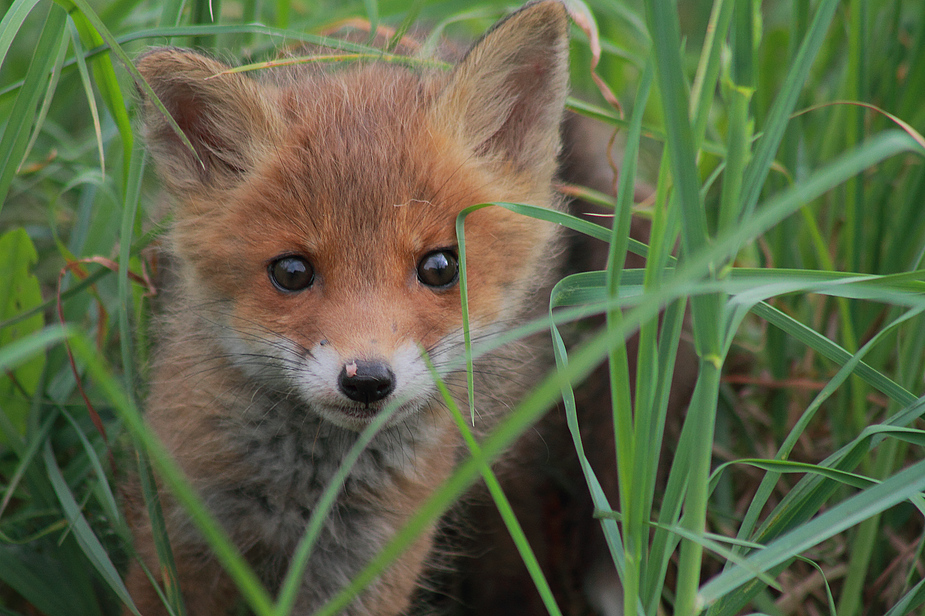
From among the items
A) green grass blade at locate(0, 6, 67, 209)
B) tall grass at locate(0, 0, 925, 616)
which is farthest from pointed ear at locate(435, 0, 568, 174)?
green grass blade at locate(0, 6, 67, 209)

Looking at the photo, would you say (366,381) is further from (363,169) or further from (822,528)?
(822,528)

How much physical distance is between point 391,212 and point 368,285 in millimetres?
193

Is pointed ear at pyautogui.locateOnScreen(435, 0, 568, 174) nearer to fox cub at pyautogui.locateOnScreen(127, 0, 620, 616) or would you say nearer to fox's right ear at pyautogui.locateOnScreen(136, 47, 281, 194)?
fox cub at pyautogui.locateOnScreen(127, 0, 620, 616)

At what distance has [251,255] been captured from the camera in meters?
1.97

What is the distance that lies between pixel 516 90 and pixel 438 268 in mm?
692

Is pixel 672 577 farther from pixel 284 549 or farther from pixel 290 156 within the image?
pixel 290 156

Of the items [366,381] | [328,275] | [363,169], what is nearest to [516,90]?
[363,169]

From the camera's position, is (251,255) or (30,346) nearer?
(30,346)

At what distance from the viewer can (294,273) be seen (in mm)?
1933

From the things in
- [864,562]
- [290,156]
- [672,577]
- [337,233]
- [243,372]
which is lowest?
[672,577]

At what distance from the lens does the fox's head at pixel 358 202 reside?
1.85 meters

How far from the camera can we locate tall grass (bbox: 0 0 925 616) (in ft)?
4.38

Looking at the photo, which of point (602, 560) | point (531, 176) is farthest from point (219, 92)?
point (602, 560)

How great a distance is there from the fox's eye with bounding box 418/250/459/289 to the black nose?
1.13ft
